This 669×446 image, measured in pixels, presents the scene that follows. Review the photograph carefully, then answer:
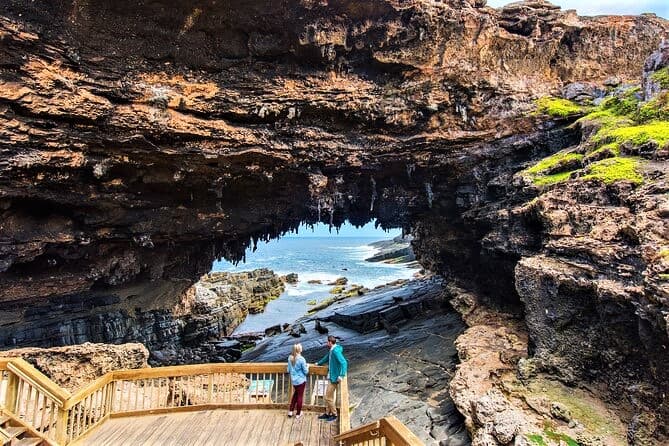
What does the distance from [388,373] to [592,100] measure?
14.3 m

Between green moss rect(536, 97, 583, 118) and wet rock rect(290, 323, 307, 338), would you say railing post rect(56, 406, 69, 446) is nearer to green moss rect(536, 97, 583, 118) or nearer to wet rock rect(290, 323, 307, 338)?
wet rock rect(290, 323, 307, 338)

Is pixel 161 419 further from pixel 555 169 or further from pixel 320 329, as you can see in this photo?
pixel 320 329

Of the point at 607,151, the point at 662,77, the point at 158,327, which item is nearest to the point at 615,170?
the point at 607,151

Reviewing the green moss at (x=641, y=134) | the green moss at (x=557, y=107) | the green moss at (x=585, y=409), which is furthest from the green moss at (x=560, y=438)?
the green moss at (x=557, y=107)

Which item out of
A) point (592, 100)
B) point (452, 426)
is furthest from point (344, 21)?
point (452, 426)

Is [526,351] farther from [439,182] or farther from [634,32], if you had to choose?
[634,32]

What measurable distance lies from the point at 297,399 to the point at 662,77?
15.7 meters

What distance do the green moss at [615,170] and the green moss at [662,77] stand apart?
4101mm

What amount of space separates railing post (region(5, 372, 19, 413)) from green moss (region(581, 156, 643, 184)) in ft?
47.9

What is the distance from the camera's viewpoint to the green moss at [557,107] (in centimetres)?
1545

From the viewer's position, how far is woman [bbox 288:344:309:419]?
317 inches

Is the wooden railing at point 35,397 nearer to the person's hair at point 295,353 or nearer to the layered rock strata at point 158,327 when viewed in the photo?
the person's hair at point 295,353

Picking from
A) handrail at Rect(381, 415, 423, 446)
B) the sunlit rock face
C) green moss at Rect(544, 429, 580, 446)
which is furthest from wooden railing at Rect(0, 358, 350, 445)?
the sunlit rock face

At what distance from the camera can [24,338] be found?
16844 millimetres
